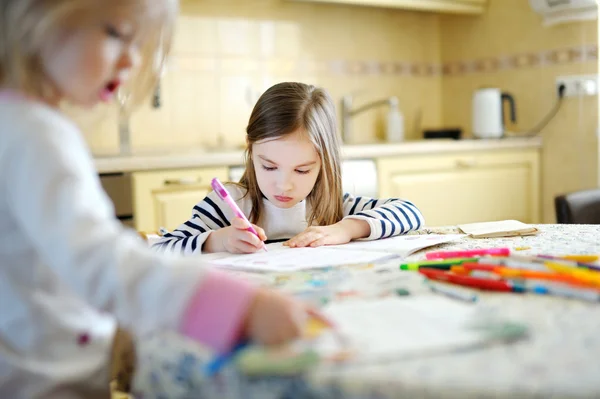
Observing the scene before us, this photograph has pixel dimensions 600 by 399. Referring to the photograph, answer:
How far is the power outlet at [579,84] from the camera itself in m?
3.11

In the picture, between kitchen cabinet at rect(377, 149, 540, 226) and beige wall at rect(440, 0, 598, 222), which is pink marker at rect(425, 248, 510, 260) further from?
beige wall at rect(440, 0, 598, 222)

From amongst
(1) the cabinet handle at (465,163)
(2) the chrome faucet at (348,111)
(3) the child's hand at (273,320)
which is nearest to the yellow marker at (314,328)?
(3) the child's hand at (273,320)

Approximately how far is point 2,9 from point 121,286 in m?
0.31

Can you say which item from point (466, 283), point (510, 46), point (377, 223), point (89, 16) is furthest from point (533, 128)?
point (89, 16)

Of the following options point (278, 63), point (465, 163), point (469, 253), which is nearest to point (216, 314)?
point (469, 253)

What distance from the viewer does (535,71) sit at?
3361 mm

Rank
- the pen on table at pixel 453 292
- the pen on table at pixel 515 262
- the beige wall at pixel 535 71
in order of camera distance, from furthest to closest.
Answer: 1. the beige wall at pixel 535 71
2. the pen on table at pixel 515 262
3. the pen on table at pixel 453 292

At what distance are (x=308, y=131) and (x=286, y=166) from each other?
0.09 metres

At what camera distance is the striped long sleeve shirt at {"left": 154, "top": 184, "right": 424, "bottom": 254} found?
1292mm

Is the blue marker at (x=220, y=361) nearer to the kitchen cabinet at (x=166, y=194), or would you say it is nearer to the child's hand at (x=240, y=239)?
the child's hand at (x=240, y=239)

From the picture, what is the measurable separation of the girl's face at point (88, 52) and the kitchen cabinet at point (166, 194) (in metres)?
1.77

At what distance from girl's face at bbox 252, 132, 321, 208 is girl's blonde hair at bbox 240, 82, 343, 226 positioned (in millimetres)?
17

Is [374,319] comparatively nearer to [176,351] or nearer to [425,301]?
[425,301]

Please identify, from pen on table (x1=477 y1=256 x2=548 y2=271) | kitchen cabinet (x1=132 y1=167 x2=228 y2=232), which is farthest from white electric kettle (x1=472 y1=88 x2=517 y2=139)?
pen on table (x1=477 y1=256 x2=548 y2=271)
